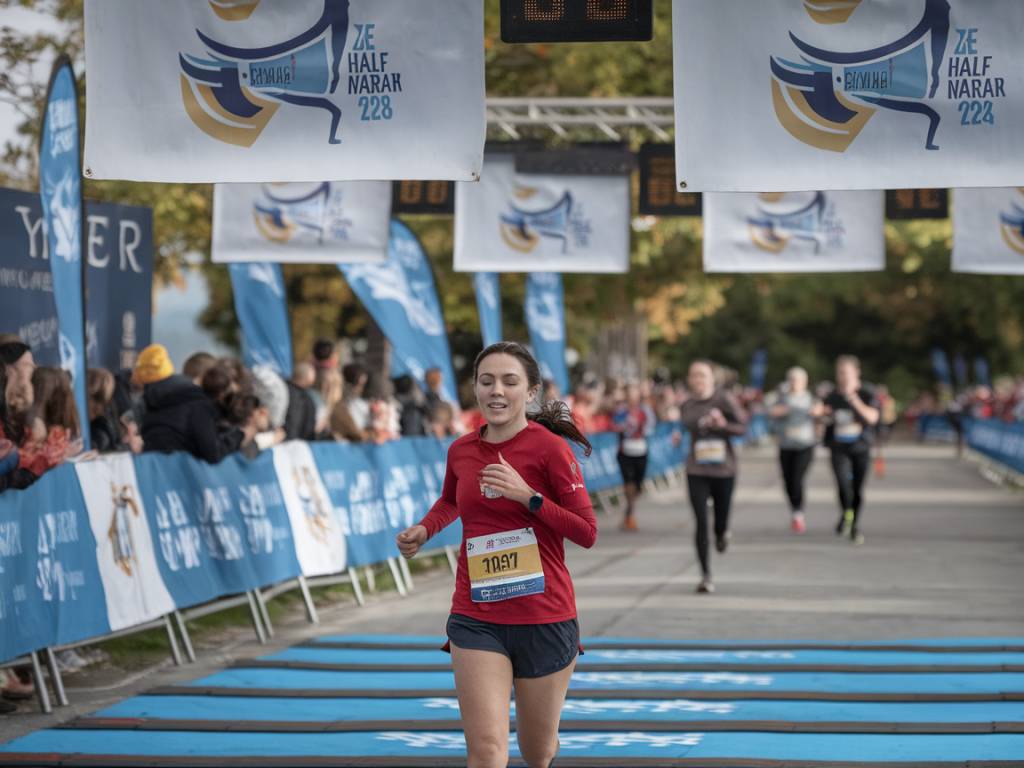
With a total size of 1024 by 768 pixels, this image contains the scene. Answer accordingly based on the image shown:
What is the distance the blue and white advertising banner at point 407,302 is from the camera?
17.2m

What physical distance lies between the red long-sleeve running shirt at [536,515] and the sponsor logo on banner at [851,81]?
247cm

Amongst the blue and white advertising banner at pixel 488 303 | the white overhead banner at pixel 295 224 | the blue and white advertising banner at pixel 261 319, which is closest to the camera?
the white overhead banner at pixel 295 224

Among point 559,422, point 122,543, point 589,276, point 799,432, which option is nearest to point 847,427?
point 799,432

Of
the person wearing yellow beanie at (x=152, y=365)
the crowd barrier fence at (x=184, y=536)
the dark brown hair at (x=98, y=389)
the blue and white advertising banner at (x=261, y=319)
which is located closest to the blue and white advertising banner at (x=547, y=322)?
the crowd barrier fence at (x=184, y=536)

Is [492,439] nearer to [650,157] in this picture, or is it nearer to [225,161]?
[225,161]

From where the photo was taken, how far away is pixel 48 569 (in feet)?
29.5

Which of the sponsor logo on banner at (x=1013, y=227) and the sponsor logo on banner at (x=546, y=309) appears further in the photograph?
the sponsor logo on banner at (x=546, y=309)

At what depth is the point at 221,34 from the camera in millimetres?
7926

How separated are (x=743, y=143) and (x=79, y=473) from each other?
13.2 ft

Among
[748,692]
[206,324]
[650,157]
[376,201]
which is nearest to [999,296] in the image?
[206,324]

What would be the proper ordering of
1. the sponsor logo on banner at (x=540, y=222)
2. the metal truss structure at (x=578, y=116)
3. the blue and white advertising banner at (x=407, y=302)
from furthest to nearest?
the metal truss structure at (x=578, y=116) < the sponsor logo on banner at (x=540, y=222) < the blue and white advertising banner at (x=407, y=302)

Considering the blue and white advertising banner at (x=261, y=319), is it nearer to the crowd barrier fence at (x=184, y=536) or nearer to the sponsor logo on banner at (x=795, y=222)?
the crowd barrier fence at (x=184, y=536)

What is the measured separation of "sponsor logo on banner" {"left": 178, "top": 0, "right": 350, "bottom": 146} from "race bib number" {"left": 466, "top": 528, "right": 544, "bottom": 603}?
2671 mm

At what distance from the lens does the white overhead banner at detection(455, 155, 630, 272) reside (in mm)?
18922
